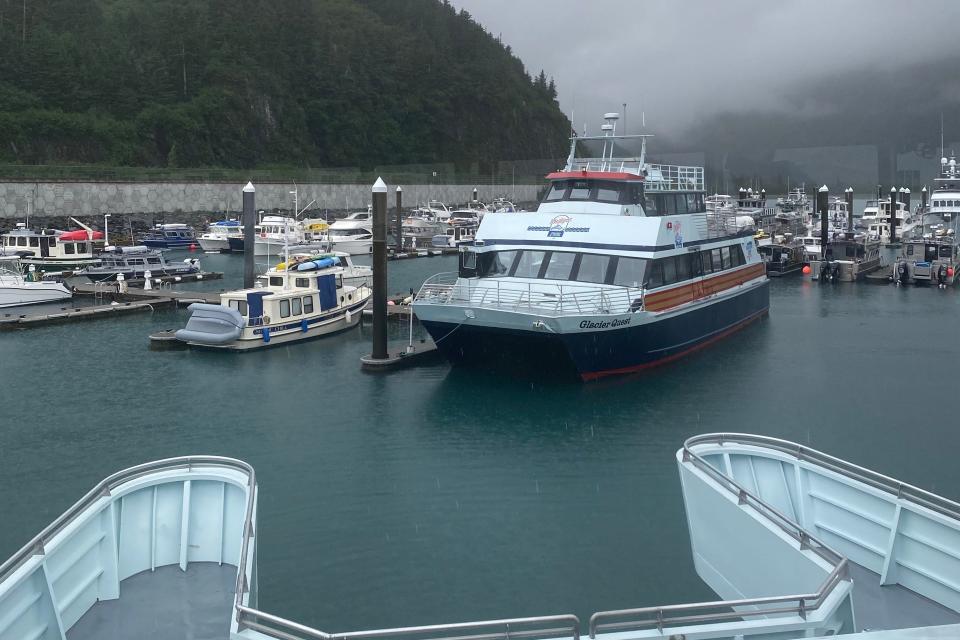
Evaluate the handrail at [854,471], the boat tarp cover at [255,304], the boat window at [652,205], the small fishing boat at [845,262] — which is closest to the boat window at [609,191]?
the boat window at [652,205]

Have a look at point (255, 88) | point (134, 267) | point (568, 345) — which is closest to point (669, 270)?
point (568, 345)

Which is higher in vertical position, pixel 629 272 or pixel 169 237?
pixel 169 237

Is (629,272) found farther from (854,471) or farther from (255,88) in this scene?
(255,88)

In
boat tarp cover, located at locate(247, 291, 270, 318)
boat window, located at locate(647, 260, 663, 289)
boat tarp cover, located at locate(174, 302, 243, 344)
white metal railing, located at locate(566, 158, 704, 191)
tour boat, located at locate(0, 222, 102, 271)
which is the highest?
white metal railing, located at locate(566, 158, 704, 191)

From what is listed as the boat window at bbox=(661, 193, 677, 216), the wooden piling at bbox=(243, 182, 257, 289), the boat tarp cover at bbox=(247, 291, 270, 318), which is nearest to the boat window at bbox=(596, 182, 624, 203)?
the boat window at bbox=(661, 193, 677, 216)

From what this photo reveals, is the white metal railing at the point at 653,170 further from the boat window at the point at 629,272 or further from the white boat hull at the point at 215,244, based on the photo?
the white boat hull at the point at 215,244

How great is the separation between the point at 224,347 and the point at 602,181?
10485 mm

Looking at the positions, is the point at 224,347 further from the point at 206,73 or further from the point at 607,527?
the point at 206,73

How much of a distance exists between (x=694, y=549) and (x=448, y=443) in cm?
712

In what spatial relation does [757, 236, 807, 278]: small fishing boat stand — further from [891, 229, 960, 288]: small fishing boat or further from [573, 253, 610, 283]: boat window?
[573, 253, 610, 283]: boat window

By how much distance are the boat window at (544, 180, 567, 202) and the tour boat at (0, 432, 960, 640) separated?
1310 cm

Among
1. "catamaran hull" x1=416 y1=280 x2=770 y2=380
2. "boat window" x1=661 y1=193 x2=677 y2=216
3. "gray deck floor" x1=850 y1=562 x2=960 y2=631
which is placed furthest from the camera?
"boat window" x1=661 y1=193 x2=677 y2=216

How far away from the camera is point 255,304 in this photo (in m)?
23.5

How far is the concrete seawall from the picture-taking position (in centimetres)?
5612
